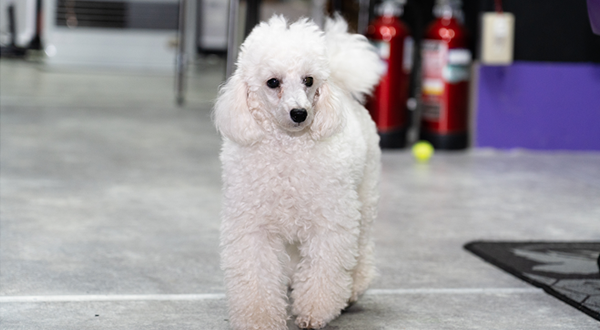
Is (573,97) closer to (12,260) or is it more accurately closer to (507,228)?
(507,228)

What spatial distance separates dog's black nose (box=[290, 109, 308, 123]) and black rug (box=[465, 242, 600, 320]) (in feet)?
3.22

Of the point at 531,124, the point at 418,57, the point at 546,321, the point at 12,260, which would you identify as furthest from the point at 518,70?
the point at 12,260

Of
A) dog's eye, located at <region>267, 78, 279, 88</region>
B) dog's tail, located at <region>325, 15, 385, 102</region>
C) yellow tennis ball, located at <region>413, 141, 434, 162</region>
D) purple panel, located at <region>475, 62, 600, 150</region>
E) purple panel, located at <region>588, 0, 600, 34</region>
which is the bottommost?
yellow tennis ball, located at <region>413, 141, 434, 162</region>

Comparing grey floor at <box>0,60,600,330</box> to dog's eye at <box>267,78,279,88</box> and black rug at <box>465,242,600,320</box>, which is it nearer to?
black rug at <box>465,242,600,320</box>

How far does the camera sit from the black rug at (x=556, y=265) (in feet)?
7.43

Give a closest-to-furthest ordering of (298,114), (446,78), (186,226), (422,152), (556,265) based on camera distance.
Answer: (298,114), (556,265), (186,226), (422,152), (446,78)

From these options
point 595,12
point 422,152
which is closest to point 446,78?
point 422,152

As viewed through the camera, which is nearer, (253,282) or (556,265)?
(253,282)

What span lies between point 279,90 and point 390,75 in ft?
10.7

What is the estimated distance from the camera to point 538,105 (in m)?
5.06

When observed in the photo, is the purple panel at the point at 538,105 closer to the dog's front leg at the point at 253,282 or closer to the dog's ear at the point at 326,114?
the dog's ear at the point at 326,114

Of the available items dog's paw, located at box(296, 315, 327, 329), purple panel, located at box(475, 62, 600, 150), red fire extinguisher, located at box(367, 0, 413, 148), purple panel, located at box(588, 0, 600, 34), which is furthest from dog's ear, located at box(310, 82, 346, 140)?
purple panel, located at box(475, 62, 600, 150)

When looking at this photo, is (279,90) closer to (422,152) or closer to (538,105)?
(422,152)

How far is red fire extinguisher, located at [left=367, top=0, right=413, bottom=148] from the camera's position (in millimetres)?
5016
